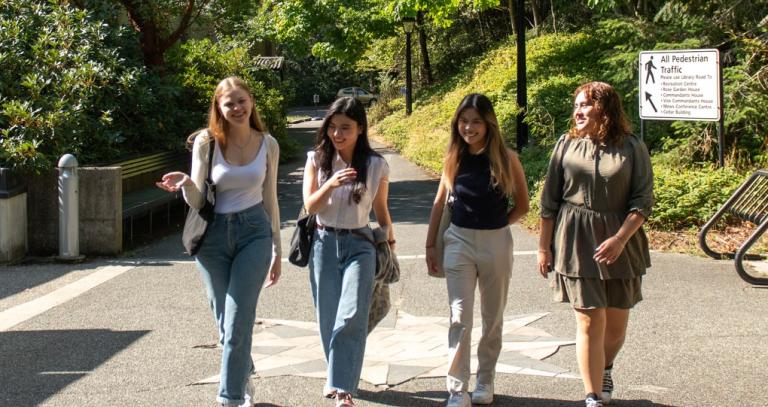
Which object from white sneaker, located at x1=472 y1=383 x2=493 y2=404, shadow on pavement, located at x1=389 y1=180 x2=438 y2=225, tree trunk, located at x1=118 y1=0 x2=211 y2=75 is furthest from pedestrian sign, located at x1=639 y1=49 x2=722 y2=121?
tree trunk, located at x1=118 y1=0 x2=211 y2=75

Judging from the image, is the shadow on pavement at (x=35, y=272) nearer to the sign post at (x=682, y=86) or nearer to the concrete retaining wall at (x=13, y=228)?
the concrete retaining wall at (x=13, y=228)

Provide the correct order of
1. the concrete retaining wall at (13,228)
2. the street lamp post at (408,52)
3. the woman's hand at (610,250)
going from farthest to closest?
the street lamp post at (408,52)
the concrete retaining wall at (13,228)
the woman's hand at (610,250)

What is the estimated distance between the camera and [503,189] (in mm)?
4961

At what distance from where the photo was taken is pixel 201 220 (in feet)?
15.8

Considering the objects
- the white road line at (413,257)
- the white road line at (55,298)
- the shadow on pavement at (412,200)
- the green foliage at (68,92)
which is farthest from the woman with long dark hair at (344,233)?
the shadow on pavement at (412,200)

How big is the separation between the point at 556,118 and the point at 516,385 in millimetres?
13391

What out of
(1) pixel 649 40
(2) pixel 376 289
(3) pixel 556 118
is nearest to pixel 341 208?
(2) pixel 376 289

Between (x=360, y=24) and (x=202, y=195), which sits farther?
(x=360, y=24)

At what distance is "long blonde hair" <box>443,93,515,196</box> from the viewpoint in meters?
4.96

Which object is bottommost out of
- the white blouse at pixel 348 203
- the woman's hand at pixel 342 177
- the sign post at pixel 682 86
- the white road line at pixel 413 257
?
the white road line at pixel 413 257

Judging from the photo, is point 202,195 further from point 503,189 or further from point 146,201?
point 146,201

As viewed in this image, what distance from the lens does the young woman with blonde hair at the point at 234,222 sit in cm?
472

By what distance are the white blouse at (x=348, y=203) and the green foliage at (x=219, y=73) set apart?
1232 cm

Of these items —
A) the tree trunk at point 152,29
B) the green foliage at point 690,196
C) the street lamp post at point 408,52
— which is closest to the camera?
the green foliage at point 690,196
